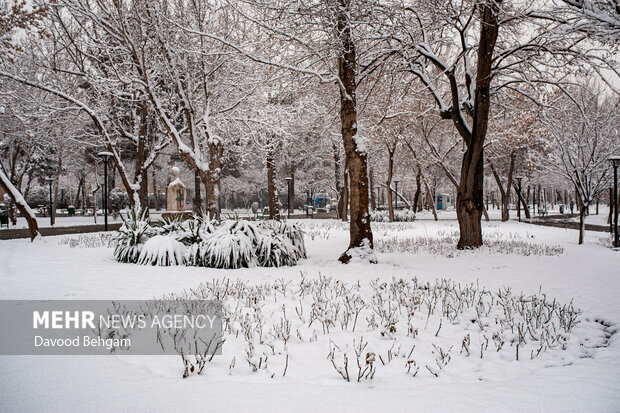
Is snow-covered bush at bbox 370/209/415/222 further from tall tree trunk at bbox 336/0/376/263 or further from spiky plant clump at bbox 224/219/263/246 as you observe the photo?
spiky plant clump at bbox 224/219/263/246

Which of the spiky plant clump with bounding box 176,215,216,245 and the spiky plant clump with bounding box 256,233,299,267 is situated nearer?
the spiky plant clump with bounding box 256,233,299,267

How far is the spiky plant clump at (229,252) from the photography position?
789cm

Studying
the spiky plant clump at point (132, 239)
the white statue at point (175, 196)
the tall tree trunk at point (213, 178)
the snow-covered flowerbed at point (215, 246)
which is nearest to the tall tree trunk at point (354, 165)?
the snow-covered flowerbed at point (215, 246)

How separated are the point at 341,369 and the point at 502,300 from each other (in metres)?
3.51

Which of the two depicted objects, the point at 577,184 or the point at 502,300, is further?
the point at 577,184

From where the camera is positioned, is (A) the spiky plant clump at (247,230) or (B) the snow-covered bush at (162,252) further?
(A) the spiky plant clump at (247,230)

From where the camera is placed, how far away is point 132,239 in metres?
8.82

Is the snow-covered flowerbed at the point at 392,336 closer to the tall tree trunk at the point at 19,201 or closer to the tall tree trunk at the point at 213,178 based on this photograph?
the tall tree trunk at the point at 213,178

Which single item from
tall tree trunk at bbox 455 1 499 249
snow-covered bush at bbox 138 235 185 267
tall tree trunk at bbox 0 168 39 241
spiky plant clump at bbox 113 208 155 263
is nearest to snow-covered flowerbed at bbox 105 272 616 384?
snow-covered bush at bbox 138 235 185 267

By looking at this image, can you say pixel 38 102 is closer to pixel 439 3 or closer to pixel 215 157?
pixel 215 157

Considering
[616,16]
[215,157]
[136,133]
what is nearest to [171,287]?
[616,16]

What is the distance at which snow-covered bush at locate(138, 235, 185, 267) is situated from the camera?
8031 mm

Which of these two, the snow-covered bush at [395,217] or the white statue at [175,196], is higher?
the white statue at [175,196]

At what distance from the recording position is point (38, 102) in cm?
1430
